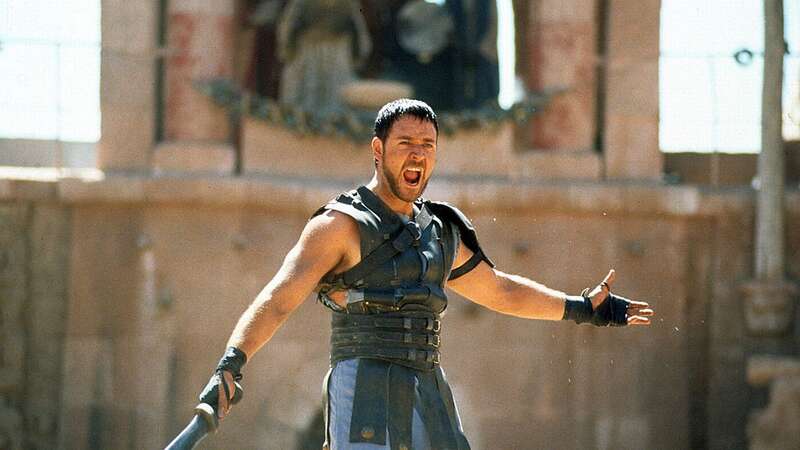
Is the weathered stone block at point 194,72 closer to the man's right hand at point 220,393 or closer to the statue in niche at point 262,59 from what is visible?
the statue in niche at point 262,59

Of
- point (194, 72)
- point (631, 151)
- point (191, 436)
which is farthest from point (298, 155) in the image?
point (191, 436)

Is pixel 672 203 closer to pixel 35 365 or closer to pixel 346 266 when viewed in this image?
pixel 35 365

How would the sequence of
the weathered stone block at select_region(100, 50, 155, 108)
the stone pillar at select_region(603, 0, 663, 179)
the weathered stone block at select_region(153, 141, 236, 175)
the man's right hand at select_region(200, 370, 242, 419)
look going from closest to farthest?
the man's right hand at select_region(200, 370, 242, 419)
the weathered stone block at select_region(153, 141, 236, 175)
the weathered stone block at select_region(100, 50, 155, 108)
the stone pillar at select_region(603, 0, 663, 179)

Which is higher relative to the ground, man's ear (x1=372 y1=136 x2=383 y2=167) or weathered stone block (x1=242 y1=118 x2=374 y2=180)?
weathered stone block (x1=242 y1=118 x2=374 y2=180)

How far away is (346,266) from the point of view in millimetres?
5422

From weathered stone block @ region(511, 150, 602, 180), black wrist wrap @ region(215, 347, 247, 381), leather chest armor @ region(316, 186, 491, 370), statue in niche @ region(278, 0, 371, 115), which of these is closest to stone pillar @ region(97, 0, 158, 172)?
statue in niche @ region(278, 0, 371, 115)

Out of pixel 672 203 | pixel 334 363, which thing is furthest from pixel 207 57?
pixel 334 363

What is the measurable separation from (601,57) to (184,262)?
3506 millimetres

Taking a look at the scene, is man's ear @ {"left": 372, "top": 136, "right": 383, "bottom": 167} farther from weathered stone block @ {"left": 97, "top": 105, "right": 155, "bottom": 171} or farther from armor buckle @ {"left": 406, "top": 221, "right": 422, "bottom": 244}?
weathered stone block @ {"left": 97, "top": 105, "right": 155, "bottom": 171}

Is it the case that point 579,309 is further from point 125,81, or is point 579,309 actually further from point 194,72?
point 125,81

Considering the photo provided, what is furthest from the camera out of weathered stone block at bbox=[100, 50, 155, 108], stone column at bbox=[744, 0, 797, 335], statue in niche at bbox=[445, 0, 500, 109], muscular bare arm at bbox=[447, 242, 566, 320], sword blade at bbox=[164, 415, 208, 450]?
statue in niche at bbox=[445, 0, 500, 109]

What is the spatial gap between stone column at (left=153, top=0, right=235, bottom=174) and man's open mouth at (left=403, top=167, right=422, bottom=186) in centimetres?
688

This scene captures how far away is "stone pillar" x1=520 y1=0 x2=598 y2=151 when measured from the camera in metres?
12.5

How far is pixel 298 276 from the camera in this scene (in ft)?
17.3
